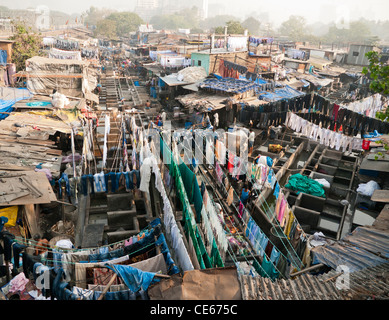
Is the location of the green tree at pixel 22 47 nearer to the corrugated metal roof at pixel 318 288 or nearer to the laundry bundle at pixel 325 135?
the laundry bundle at pixel 325 135

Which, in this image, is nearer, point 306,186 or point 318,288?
point 318,288

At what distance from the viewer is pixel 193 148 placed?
1474 centimetres

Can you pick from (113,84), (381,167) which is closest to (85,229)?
(381,167)

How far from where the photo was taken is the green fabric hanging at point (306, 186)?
15664mm

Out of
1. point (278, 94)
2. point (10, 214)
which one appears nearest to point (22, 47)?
point (278, 94)

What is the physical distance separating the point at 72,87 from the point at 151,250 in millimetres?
18507

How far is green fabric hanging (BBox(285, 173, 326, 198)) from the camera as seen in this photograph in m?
15.7

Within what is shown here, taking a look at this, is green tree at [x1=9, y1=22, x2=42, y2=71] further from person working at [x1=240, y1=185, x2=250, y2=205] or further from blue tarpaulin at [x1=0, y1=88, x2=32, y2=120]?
person working at [x1=240, y1=185, x2=250, y2=205]

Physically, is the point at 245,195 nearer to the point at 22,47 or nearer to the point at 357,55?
the point at 22,47

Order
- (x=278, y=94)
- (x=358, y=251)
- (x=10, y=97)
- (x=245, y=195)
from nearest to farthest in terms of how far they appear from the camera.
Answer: (x=358, y=251), (x=245, y=195), (x=10, y=97), (x=278, y=94)

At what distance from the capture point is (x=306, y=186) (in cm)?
1595
